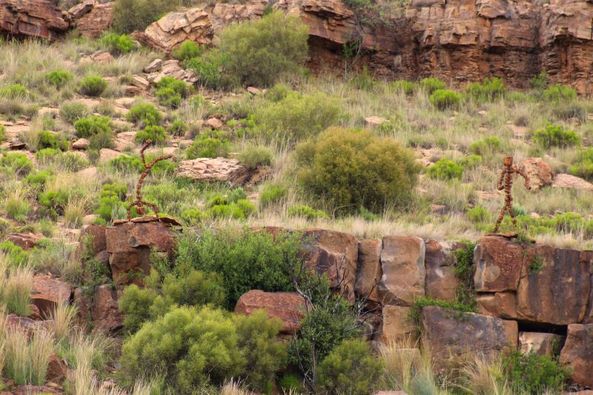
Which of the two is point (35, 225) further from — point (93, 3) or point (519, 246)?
point (93, 3)

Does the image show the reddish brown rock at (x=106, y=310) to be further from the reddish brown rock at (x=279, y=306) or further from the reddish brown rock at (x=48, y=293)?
the reddish brown rock at (x=279, y=306)

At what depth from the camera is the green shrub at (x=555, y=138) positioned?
20.5 metres

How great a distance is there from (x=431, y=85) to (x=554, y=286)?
15.1 meters

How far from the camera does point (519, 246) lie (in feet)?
34.8

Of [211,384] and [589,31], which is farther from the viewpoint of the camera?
[589,31]

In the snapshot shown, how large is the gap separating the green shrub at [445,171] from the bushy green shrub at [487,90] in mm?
7102

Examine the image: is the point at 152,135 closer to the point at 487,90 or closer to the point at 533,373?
the point at 487,90

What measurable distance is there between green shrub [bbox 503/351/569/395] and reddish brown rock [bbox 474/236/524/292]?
90 centimetres

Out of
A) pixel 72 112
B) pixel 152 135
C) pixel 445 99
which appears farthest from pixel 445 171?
pixel 72 112

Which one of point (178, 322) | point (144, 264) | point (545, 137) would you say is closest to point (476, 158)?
point (545, 137)

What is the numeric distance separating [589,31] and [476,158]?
799 centimetres

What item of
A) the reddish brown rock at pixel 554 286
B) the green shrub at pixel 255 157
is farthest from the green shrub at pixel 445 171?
the reddish brown rock at pixel 554 286

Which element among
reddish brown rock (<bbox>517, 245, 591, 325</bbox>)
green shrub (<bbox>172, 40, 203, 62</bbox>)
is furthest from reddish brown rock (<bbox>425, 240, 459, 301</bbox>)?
green shrub (<bbox>172, 40, 203, 62</bbox>)

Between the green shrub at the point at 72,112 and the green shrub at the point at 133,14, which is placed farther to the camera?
the green shrub at the point at 133,14
